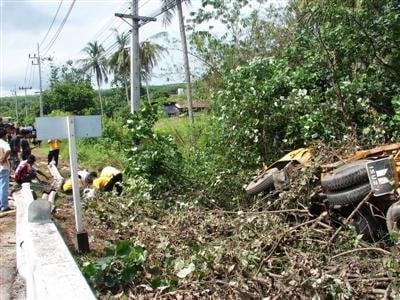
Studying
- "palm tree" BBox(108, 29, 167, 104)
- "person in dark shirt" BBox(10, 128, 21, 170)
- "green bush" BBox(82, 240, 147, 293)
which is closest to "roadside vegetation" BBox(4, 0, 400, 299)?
"green bush" BBox(82, 240, 147, 293)

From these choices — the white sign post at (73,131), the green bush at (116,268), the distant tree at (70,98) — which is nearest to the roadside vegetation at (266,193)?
the green bush at (116,268)

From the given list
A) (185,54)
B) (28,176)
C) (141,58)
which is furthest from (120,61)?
(28,176)

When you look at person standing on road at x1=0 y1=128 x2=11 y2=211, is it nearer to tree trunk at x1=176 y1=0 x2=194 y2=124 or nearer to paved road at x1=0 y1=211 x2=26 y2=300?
paved road at x1=0 y1=211 x2=26 y2=300

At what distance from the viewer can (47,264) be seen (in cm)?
362

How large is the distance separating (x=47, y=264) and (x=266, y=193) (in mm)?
4410

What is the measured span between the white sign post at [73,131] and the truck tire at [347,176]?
9.53ft

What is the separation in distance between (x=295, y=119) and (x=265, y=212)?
115 inches

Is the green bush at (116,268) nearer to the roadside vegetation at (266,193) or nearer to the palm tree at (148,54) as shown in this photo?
the roadside vegetation at (266,193)

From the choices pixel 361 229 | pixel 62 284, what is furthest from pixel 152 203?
pixel 62 284

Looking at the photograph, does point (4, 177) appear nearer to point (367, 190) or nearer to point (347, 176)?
point (347, 176)

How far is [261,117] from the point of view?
898 cm

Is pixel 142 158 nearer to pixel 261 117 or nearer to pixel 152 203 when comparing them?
pixel 152 203

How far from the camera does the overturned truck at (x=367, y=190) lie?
5539mm

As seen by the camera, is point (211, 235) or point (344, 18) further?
point (344, 18)
